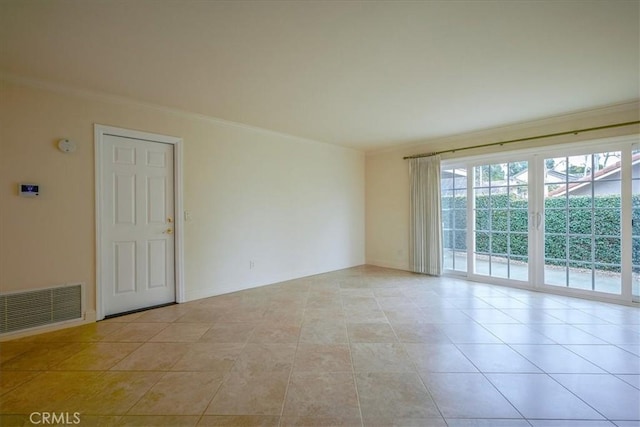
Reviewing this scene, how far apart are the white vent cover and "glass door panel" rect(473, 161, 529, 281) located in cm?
555

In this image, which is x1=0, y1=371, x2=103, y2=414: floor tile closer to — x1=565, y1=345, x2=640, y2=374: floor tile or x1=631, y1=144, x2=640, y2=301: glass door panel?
x1=565, y1=345, x2=640, y2=374: floor tile

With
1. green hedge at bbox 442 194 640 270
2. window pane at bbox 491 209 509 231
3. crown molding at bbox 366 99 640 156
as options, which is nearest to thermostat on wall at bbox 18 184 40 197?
crown molding at bbox 366 99 640 156

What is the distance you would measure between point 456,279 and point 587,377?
111 inches

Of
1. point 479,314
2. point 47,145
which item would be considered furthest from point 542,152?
point 47,145

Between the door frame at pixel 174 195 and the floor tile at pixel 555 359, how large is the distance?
3782 millimetres

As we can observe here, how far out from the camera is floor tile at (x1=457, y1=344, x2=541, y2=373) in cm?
209

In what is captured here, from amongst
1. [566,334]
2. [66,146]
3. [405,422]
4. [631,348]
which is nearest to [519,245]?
[566,334]

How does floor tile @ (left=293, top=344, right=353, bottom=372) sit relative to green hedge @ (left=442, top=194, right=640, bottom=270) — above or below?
below

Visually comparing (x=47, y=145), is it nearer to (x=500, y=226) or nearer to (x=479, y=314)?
(x=479, y=314)

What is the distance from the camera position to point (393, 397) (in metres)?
1.78

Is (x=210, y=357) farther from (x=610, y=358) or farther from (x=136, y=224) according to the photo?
(x=610, y=358)

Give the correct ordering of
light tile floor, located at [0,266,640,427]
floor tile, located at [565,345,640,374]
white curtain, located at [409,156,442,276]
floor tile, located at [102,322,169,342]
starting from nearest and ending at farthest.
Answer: light tile floor, located at [0,266,640,427] → floor tile, located at [565,345,640,374] → floor tile, located at [102,322,169,342] → white curtain, located at [409,156,442,276]

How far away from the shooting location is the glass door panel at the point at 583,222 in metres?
3.55

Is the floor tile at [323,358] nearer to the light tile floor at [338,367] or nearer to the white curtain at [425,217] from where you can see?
the light tile floor at [338,367]
